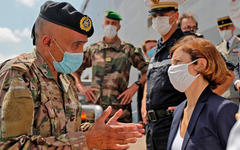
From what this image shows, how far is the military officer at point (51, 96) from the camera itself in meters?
1.31

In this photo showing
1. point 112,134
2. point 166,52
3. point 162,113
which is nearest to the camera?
point 112,134

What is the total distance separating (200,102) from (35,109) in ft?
3.61

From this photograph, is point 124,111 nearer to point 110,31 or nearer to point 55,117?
point 110,31

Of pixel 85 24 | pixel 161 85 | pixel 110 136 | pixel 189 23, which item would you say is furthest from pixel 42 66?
pixel 189 23

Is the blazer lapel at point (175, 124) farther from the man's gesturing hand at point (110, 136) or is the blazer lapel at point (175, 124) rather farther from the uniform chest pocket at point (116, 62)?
the uniform chest pocket at point (116, 62)

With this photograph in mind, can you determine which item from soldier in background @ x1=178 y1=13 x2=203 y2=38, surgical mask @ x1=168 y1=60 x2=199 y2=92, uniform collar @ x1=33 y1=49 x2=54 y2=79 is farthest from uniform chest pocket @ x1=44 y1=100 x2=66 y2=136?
soldier in background @ x1=178 y1=13 x2=203 y2=38

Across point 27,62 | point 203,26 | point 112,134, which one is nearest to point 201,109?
point 112,134

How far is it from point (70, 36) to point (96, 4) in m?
15.1

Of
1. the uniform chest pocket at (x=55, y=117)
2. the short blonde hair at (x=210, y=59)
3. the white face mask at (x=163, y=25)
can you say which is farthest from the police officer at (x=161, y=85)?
the uniform chest pocket at (x=55, y=117)

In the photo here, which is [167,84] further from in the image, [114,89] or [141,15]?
[141,15]

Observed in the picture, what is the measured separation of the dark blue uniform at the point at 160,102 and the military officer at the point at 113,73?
3.20 feet

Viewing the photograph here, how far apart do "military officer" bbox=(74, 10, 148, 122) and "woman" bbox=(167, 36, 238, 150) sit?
155 cm

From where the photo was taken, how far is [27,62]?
1.52 metres

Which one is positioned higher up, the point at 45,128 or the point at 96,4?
the point at 96,4
